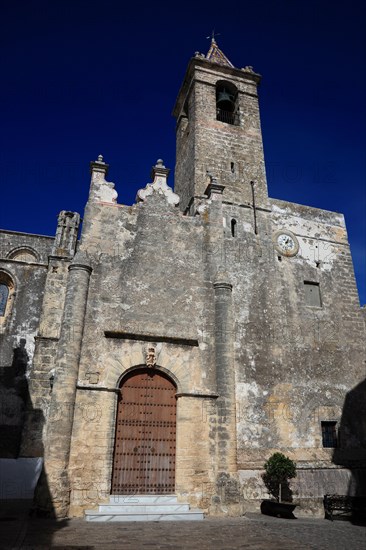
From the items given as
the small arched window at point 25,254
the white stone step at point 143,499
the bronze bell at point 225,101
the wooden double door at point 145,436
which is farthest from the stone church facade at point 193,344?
the small arched window at point 25,254

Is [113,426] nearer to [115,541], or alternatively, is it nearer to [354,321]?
[115,541]

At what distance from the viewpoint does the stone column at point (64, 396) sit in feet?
30.8

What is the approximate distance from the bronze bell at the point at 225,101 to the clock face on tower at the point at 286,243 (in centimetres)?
701

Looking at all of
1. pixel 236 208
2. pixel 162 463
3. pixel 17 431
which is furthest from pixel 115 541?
pixel 236 208

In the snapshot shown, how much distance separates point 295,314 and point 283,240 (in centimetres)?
296

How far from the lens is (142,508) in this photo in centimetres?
970

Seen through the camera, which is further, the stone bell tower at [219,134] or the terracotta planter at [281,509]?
the stone bell tower at [219,134]

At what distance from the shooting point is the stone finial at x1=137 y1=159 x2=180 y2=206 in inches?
539

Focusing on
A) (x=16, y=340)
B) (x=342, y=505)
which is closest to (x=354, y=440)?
(x=342, y=505)

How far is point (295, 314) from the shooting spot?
568 inches

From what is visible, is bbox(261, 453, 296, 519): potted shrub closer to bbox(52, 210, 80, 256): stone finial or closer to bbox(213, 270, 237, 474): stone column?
bbox(213, 270, 237, 474): stone column

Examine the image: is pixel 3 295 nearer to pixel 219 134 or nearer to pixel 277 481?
pixel 219 134

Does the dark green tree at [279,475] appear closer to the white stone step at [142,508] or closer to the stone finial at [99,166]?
the white stone step at [142,508]

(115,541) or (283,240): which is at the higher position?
(283,240)
